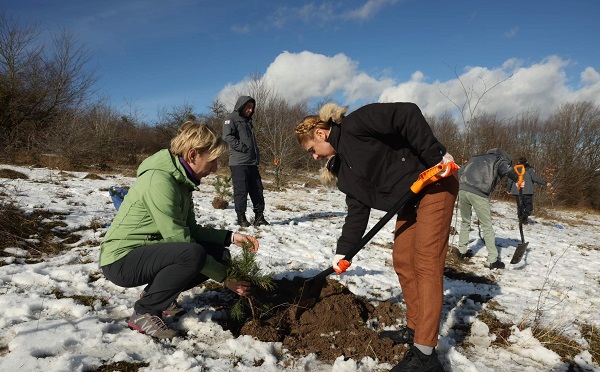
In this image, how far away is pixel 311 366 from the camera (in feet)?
7.01

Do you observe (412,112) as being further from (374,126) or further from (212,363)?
(212,363)

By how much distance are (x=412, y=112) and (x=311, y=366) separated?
170 centimetres

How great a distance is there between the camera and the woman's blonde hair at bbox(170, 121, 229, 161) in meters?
2.23

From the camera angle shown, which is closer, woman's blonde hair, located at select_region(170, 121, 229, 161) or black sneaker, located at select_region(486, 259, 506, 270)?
woman's blonde hair, located at select_region(170, 121, 229, 161)

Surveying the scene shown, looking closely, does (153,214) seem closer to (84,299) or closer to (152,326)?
(152,326)

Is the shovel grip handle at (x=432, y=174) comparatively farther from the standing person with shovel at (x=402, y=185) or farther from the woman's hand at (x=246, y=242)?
the woman's hand at (x=246, y=242)

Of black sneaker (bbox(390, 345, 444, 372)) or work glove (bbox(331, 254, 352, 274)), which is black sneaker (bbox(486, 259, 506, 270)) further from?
work glove (bbox(331, 254, 352, 274))

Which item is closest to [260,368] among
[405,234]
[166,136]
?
[405,234]

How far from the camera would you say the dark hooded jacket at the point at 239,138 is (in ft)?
17.9

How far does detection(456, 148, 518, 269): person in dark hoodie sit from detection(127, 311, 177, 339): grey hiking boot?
182 inches

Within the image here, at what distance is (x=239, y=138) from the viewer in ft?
18.1

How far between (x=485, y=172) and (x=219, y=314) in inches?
176

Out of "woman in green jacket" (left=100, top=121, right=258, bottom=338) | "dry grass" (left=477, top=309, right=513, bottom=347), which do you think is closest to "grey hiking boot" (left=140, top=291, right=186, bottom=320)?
"woman in green jacket" (left=100, top=121, right=258, bottom=338)

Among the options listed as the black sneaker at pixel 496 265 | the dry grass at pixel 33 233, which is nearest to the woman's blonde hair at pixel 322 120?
the dry grass at pixel 33 233
